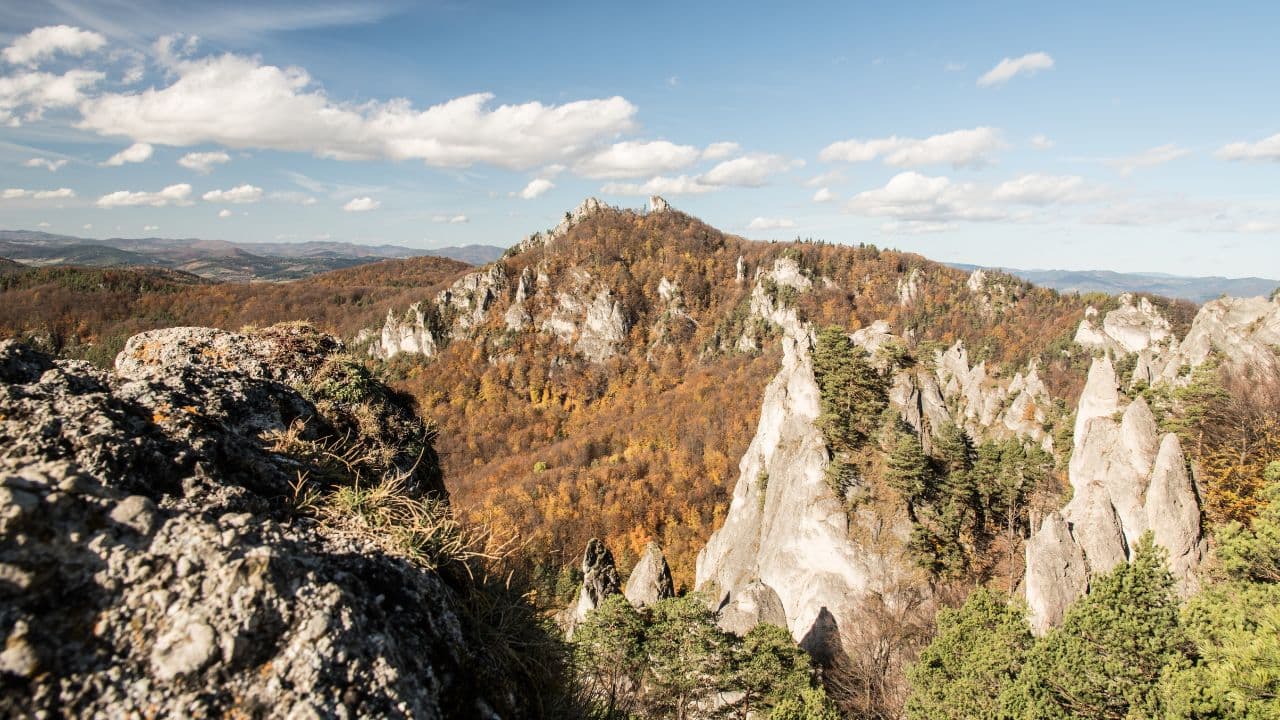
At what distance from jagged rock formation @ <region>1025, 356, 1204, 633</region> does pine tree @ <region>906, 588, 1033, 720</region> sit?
266cm

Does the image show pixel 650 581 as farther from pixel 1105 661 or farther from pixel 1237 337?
pixel 1237 337

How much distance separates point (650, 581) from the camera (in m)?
36.0

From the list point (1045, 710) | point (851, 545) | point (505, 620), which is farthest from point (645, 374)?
point (505, 620)

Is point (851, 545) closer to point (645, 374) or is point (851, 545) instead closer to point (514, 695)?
point (514, 695)

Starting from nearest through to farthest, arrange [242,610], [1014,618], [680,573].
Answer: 1. [242,610]
2. [1014,618]
3. [680,573]

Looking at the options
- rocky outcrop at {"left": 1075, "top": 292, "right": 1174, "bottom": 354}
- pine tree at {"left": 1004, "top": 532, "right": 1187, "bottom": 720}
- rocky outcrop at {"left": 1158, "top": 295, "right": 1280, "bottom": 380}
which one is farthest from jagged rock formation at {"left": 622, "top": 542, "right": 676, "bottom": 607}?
rocky outcrop at {"left": 1075, "top": 292, "right": 1174, "bottom": 354}

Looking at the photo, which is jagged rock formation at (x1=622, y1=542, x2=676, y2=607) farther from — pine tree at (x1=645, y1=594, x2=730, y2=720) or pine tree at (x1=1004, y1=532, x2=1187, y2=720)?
pine tree at (x1=1004, y1=532, x2=1187, y2=720)

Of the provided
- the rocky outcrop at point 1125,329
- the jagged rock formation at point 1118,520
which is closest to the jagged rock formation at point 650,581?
the jagged rock formation at point 1118,520

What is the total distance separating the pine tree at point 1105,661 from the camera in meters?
13.8

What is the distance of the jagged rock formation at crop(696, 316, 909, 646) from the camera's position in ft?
84.8

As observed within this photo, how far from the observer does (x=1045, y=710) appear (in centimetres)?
1379

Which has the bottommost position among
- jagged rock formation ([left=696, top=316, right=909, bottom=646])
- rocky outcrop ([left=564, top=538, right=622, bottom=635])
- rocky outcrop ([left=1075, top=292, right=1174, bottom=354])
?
rocky outcrop ([left=564, top=538, right=622, bottom=635])

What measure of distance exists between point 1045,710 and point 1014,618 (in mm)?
4908

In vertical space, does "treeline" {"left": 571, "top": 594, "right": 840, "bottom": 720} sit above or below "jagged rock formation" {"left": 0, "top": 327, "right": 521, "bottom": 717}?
below
